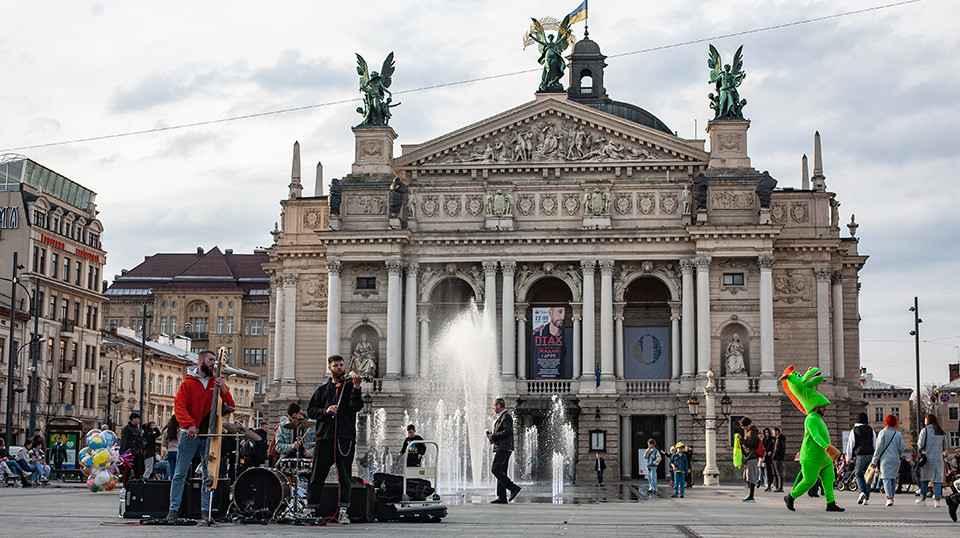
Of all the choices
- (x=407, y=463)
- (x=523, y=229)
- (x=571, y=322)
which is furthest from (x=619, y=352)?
(x=407, y=463)

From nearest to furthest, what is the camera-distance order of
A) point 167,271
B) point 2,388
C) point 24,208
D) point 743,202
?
point 743,202 → point 2,388 → point 24,208 → point 167,271

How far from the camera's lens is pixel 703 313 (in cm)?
5947

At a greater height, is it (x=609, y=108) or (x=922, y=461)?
(x=609, y=108)

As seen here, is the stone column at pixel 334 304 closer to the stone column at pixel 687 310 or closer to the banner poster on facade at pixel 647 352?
the banner poster on facade at pixel 647 352

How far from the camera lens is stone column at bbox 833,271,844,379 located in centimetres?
6241

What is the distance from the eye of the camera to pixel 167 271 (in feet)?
421

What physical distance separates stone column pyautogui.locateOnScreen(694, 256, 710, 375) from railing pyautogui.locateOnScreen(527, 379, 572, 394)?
254 inches

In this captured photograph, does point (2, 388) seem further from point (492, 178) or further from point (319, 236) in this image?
point (492, 178)

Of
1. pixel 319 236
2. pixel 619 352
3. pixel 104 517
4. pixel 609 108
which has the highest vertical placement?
pixel 609 108

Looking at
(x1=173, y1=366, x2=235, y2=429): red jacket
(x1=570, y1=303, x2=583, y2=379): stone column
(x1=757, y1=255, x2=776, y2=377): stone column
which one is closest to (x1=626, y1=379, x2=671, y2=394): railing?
(x1=570, y1=303, x2=583, y2=379): stone column

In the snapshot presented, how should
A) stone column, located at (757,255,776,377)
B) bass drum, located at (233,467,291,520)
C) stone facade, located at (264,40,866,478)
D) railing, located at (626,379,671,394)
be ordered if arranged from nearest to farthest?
bass drum, located at (233,467,291,520), stone column, located at (757,255,776,377), stone facade, located at (264,40,866,478), railing, located at (626,379,671,394)

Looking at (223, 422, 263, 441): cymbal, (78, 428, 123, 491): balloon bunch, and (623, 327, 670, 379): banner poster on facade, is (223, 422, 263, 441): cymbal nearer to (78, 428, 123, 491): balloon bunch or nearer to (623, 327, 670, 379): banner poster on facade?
(78, 428, 123, 491): balloon bunch

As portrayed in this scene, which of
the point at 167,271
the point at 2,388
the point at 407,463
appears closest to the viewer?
the point at 407,463

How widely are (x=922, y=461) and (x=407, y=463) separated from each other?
10611mm
